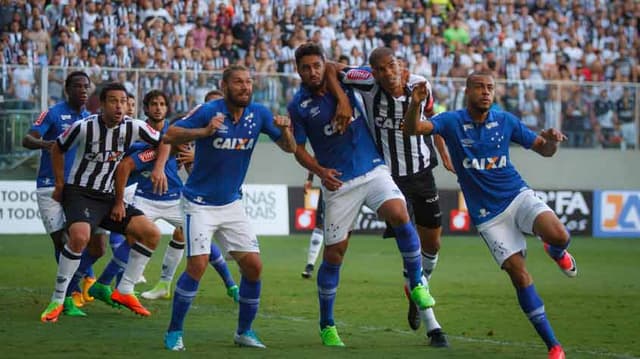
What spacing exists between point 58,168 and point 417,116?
392 cm

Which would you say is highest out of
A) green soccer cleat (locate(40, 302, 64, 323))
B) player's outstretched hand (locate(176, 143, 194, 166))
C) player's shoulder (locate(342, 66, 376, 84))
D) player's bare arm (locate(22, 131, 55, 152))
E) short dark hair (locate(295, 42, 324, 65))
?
short dark hair (locate(295, 42, 324, 65))

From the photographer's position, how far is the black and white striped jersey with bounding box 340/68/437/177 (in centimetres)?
1006

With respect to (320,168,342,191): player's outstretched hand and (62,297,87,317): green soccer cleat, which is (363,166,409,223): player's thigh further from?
(62,297,87,317): green soccer cleat

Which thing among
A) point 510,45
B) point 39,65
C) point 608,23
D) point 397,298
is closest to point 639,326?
point 397,298

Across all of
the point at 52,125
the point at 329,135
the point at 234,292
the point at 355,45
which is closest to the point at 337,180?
the point at 329,135

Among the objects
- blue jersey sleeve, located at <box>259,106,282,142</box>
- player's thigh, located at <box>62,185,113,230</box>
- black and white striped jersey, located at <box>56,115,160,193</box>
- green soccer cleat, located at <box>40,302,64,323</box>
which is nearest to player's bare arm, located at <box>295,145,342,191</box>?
blue jersey sleeve, located at <box>259,106,282,142</box>

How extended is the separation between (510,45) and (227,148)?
69.5 feet

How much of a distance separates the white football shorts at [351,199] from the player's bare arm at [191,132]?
1260 millimetres

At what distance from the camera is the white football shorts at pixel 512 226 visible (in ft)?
29.3

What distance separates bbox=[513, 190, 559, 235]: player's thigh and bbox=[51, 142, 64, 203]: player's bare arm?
14.8 ft

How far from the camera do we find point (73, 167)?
37.1 feet

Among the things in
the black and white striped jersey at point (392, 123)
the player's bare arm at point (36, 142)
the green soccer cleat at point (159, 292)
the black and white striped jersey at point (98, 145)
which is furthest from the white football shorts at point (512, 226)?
the player's bare arm at point (36, 142)

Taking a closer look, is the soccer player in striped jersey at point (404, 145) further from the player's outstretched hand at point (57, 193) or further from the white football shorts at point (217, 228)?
the player's outstretched hand at point (57, 193)

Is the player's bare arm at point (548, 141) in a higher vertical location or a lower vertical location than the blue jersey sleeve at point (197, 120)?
lower
